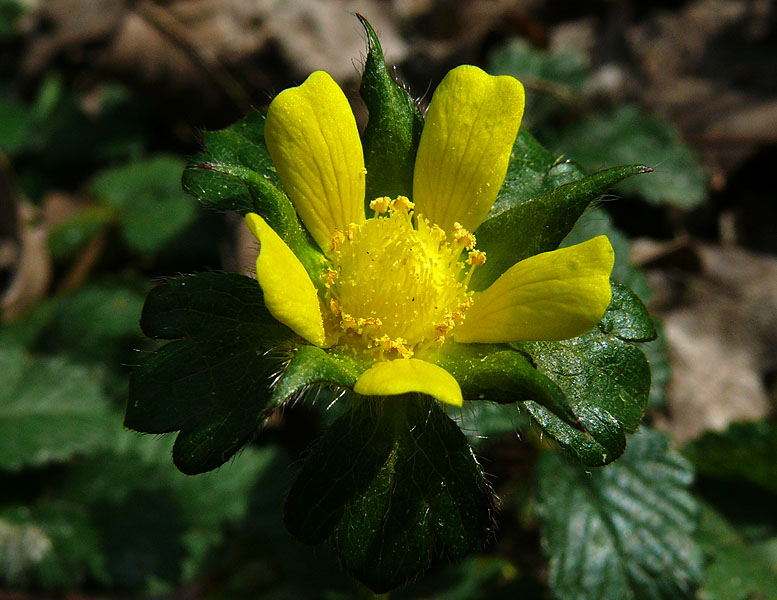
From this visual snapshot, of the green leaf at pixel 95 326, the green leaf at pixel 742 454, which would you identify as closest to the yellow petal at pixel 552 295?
the green leaf at pixel 742 454

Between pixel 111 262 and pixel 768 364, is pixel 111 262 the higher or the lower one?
the higher one

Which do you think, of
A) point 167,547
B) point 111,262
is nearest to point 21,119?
point 111,262

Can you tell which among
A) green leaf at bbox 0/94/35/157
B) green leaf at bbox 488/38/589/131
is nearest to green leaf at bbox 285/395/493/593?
green leaf at bbox 488/38/589/131

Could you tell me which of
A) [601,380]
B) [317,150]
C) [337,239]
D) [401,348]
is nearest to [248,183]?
[317,150]

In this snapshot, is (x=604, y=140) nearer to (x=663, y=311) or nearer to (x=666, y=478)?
(x=663, y=311)

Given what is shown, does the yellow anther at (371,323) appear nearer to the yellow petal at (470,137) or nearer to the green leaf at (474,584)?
the yellow petal at (470,137)

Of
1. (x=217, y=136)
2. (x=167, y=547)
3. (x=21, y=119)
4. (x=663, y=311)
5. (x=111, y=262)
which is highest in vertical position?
(x=217, y=136)
